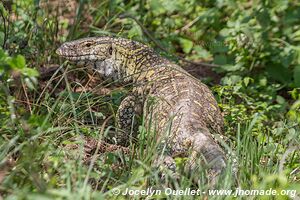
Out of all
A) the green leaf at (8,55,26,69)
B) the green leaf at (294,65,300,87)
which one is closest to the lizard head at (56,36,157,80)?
the green leaf at (294,65,300,87)

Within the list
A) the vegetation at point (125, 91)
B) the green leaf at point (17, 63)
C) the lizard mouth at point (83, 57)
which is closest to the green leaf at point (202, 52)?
the vegetation at point (125, 91)

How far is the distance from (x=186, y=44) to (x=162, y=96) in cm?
302

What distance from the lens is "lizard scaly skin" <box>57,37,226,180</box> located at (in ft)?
20.9

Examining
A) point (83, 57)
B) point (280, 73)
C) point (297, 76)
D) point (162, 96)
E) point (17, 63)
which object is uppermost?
point (17, 63)

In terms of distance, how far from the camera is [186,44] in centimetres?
1036

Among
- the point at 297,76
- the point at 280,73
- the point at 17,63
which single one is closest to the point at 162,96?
the point at 297,76

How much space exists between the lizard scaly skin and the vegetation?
0.22 m

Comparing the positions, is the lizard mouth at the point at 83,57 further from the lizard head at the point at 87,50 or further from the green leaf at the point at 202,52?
the green leaf at the point at 202,52

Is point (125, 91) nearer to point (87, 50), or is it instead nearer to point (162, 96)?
point (162, 96)

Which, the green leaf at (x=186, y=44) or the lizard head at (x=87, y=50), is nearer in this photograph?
the lizard head at (x=87, y=50)

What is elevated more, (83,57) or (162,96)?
(83,57)

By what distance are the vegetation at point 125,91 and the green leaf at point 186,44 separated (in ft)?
0.06

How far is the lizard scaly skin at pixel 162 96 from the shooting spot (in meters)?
6.36

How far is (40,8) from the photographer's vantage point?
902 centimetres
